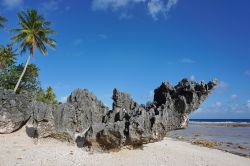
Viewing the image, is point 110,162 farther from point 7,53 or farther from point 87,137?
point 7,53

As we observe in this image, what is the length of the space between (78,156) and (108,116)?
17.2 feet

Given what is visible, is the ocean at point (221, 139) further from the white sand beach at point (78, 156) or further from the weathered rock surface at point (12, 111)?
the weathered rock surface at point (12, 111)

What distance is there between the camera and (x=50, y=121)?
23000mm

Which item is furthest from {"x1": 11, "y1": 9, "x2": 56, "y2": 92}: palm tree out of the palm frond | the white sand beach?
the white sand beach

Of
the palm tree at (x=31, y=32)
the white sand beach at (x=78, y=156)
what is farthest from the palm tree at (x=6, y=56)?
the white sand beach at (x=78, y=156)

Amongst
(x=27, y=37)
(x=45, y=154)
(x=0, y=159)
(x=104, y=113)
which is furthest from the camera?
(x=27, y=37)

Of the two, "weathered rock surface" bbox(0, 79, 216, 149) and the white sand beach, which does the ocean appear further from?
"weathered rock surface" bbox(0, 79, 216, 149)

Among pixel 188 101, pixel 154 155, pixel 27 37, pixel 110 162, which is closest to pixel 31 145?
pixel 110 162

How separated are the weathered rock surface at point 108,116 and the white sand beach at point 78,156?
761mm

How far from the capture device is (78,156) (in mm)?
20969

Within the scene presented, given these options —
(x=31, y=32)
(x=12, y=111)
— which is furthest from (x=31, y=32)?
(x=12, y=111)

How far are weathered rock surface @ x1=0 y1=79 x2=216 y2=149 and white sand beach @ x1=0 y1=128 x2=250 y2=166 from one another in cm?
76

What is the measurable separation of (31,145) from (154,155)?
894cm

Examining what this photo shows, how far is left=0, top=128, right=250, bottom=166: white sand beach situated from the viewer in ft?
65.4
